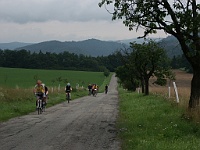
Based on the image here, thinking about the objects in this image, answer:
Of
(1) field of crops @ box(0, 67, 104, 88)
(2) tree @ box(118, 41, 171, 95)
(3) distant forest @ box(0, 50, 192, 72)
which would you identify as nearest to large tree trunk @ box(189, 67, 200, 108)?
(2) tree @ box(118, 41, 171, 95)

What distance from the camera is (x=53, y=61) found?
169875 mm

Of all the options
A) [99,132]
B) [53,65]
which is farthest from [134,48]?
[53,65]

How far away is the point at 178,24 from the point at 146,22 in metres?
1.52

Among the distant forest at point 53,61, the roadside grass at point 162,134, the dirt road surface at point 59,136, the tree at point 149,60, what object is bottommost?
the dirt road surface at point 59,136

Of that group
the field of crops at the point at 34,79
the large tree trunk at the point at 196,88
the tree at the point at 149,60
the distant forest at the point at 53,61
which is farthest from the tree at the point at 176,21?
the distant forest at the point at 53,61

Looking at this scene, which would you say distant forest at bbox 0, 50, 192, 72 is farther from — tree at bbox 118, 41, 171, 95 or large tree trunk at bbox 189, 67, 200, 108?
large tree trunk at bbox 189, 67, 200, 108

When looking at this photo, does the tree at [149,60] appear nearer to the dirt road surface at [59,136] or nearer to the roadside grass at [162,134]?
the roadside grass at [162,134]

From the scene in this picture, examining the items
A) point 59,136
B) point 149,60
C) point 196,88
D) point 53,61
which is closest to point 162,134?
point 59,136

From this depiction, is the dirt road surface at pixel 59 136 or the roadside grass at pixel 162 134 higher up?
the roadside grass at pixel 162 134

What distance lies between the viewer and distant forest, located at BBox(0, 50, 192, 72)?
157875 mm

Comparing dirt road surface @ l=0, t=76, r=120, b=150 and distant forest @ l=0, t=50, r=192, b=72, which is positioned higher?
distant forest @ l=0, t=50, r=192, b=72

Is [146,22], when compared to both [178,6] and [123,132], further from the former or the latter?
[123,132]

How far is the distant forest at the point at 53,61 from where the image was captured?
518 feet

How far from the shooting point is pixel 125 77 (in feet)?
238
